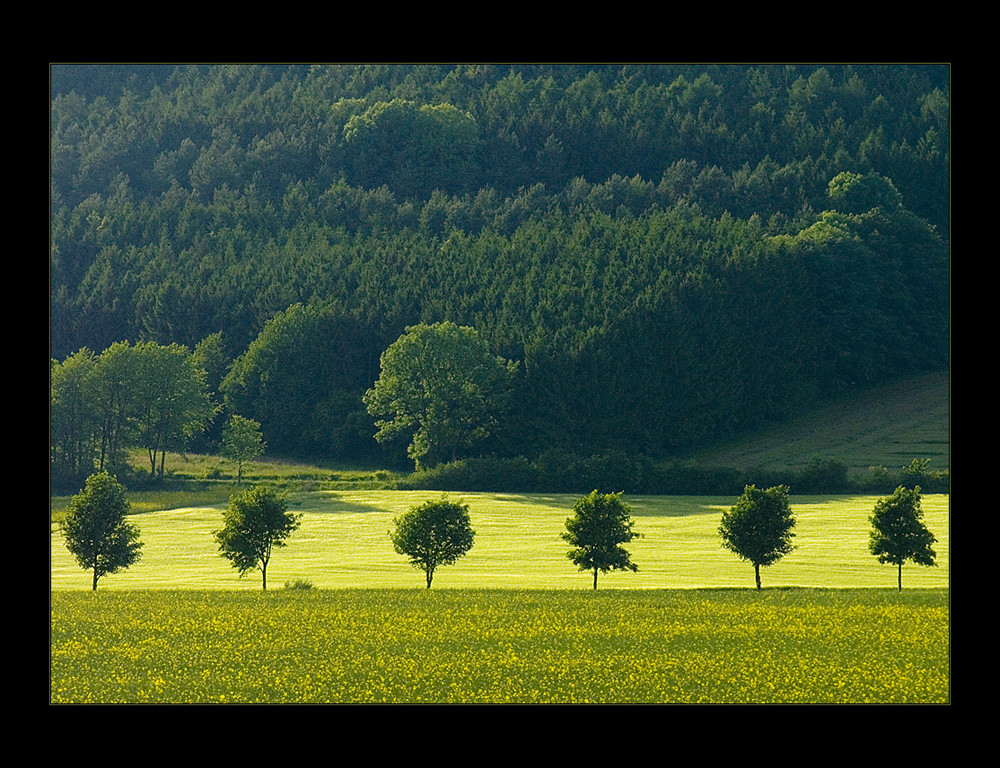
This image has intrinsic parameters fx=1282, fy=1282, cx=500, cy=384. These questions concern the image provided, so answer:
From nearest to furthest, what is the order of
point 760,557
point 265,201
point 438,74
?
point 760,557, point 265,201, point 438,74

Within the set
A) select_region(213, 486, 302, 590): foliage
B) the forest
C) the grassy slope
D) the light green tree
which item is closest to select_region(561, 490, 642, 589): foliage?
select_region(213, 486, 302, 590): foliage

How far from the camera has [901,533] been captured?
5256 centimetres

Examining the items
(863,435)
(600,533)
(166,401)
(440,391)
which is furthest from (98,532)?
(863,435)

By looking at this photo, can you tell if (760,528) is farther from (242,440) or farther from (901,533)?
(242,440)

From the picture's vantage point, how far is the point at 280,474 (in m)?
98.2

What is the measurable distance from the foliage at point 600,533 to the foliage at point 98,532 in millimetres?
18028

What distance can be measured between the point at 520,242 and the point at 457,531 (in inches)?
3126

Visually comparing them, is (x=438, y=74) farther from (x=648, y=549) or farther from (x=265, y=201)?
(x=648, y=549)

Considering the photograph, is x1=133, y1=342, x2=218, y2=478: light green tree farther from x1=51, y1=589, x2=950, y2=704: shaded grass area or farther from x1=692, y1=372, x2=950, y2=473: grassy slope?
x1=51, y1=589, x2=950, y2=704: shaded grass area

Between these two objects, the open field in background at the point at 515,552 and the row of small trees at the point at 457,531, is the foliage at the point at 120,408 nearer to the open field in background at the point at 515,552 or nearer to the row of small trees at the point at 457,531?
the open field in background at the point at 515,552

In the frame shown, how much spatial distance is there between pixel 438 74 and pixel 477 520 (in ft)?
411

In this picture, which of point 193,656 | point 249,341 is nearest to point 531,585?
point 193,656

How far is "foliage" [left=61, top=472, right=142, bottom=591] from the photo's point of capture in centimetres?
5225
